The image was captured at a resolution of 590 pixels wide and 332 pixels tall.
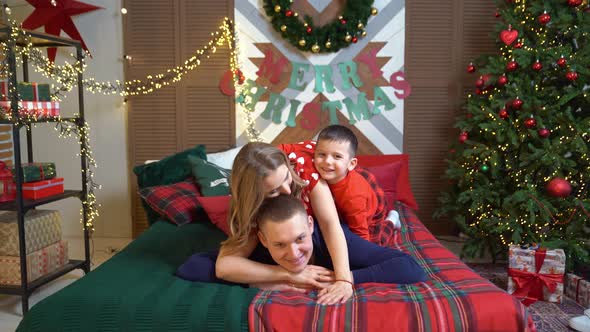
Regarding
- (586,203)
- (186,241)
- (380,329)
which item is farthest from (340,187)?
(586,203)

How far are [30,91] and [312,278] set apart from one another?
213 centimetres

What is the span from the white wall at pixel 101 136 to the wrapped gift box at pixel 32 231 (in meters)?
1.03

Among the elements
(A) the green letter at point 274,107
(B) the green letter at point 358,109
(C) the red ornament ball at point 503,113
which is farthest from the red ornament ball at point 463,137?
(A) the green letter at point 274,107

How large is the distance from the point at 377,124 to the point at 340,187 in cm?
197

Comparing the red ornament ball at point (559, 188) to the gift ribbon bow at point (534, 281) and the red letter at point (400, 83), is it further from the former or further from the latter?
the red letter at point (400, 83)

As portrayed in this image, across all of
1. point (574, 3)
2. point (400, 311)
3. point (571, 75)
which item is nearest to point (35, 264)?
point (400, 311)

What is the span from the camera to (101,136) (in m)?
4.05

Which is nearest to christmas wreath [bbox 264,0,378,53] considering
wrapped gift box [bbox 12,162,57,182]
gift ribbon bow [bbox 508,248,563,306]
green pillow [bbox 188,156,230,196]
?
green pillow [bbox 188,156,230,196]

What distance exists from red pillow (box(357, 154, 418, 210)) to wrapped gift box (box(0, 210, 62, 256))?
6.99 ft

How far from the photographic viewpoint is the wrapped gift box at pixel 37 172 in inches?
110

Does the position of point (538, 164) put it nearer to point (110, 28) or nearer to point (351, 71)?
point (351, 71)

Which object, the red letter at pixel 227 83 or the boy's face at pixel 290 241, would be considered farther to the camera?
the red letter at pixel 227 83

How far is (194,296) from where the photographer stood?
5.69 feet

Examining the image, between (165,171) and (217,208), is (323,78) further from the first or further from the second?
(217,208)
